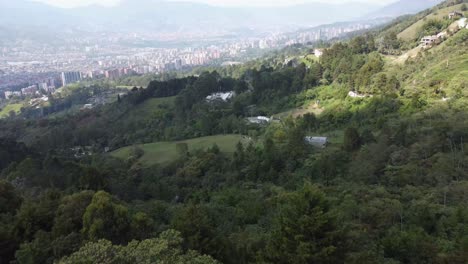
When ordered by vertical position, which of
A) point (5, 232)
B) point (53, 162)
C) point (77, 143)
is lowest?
point (77, 143)

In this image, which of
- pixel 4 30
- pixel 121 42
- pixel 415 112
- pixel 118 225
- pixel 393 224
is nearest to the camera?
pixel 118 225

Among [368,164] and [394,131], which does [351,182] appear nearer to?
[368,164]

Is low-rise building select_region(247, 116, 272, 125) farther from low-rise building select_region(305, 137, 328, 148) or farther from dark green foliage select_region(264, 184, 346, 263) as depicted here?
dark green foliage select_region(264, 184, 346, 263)

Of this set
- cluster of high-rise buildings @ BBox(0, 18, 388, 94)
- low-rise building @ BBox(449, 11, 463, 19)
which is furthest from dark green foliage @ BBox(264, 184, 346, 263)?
cluster of high-rise buildings @ BBox(0, 18, 388, 94)

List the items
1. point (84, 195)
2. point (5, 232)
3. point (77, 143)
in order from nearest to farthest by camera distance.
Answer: point (5, 232)
point (84, 195)
point (77, 143)

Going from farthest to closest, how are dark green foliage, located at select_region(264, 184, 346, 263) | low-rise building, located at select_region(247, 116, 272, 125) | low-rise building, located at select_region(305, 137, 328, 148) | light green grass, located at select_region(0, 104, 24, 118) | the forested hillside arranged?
light green grass, located at select_region(0, 104, 24, 118) → low-rise building, located at select_region(247, 116, 272, 125) → low-rise building, located at select_region(305, 137, 328, 148) → the forested hillside → dark green foliage, located at select_region(264, 184, 346, 263)

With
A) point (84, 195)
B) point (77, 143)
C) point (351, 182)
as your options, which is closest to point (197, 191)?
point (351, 182)

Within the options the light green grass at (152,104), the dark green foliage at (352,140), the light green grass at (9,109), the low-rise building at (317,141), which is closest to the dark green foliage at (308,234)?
the dark green foliage at (352,140)
